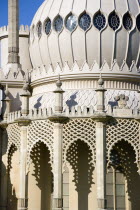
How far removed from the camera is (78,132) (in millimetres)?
23328

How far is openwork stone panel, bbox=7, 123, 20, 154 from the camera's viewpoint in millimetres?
24688

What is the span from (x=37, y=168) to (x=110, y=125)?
15.6 feet

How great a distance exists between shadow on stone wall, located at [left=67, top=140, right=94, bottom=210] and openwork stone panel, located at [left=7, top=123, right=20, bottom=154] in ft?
8.46

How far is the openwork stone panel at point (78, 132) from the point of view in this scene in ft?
76.1

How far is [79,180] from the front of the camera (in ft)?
80.9

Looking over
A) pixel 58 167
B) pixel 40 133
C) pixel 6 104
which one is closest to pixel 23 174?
pixel 58 167

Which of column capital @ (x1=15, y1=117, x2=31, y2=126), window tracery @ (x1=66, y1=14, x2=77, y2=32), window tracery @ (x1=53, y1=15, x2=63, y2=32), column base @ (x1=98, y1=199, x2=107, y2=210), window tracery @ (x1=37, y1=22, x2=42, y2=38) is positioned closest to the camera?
column base @ (x1=98, y1=199, x2=107, y2=210)

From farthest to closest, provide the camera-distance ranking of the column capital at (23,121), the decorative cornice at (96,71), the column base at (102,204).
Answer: the decorative cornice at (96,71) < the column capital at (23,121) < the column base at (102,204)

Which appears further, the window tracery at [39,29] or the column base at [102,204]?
the window tracery at [39,29]

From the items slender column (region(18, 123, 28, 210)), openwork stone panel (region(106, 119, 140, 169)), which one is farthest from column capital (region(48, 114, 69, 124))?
openwork stone panel (region(106, 119, 140, 169))

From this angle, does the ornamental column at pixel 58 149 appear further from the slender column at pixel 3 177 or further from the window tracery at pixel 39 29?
the window tracery at pixel 39 29

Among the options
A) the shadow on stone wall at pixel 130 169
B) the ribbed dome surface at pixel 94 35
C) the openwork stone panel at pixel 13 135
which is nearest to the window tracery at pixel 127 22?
the ribbed dome surface at pixel 94 35

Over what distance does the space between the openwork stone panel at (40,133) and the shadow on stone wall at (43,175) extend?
1402 mm

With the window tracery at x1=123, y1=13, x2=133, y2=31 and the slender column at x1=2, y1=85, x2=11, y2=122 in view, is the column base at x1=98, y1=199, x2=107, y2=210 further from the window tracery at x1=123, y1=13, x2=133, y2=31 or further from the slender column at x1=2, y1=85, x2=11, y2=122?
the window tracery at x1=123, y1=13, x2=133, y2=31
